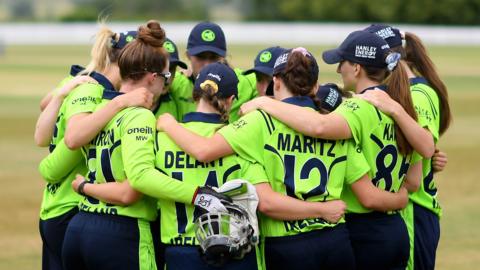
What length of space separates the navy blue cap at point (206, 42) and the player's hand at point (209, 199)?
8.45 feet

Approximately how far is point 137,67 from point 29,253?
490 centimetres

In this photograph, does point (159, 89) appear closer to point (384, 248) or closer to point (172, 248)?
point (172, 248)

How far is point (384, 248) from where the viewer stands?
5.37 m

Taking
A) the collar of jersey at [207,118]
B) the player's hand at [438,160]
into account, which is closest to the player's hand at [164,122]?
the collar of jersey at [207,118]

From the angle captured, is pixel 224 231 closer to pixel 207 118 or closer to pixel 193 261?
pixel 193 261

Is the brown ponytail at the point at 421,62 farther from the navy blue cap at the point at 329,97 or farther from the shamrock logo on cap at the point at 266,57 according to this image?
the shamrock logo on cap at the point at 266,57

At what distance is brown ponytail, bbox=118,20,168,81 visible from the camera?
16.7 ft

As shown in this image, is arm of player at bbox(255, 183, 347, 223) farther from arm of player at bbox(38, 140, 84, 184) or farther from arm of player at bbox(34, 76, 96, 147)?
arm of player at bbox(34, 76, 96, 147)

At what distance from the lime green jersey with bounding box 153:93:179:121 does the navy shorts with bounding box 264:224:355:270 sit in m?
2.12

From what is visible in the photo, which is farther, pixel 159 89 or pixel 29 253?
pixel 29 253

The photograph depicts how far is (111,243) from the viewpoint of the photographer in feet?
16.6

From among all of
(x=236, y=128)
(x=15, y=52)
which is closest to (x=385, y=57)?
(x=236, y=128)

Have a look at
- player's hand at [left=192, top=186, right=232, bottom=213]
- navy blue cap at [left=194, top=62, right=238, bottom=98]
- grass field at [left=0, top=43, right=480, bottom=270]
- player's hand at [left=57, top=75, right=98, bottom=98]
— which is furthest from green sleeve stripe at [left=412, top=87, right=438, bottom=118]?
grass field at [left=0, top=43, right=480, bottom=270]

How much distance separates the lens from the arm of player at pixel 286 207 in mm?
4879
